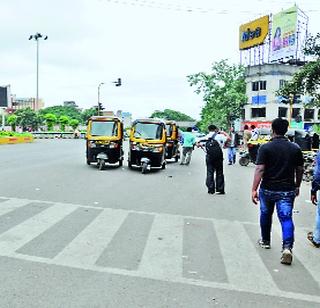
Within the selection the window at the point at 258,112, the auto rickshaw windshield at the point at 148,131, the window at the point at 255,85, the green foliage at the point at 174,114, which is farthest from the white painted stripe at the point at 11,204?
the green foliage at the point at 174,114

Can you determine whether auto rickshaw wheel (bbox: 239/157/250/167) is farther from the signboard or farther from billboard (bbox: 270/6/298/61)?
the signboard

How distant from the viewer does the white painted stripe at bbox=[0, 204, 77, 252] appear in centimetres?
582

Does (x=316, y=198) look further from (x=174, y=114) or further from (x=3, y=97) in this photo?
(x=174, y=114)

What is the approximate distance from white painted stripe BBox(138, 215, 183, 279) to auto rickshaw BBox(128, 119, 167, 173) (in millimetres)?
8516

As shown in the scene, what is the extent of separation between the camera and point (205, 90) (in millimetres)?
59438

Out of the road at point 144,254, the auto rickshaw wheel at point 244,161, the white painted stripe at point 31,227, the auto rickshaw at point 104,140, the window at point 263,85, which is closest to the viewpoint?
the road at point 144,254

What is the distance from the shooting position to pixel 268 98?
2384 inches

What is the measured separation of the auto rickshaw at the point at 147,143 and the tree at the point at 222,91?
4281 cm

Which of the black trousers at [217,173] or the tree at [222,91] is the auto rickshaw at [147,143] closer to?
the black trousers at [217,173]

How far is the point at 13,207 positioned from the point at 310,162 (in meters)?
11.8

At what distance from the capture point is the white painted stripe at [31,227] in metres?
5.82

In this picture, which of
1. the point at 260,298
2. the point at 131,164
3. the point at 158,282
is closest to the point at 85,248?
the point at 158,282

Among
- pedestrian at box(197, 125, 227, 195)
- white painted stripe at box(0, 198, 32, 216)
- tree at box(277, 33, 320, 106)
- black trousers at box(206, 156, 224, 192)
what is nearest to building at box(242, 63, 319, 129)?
tree at box(277, 33, 320, 106)

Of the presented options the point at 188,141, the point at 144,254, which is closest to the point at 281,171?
the point at 144,254
